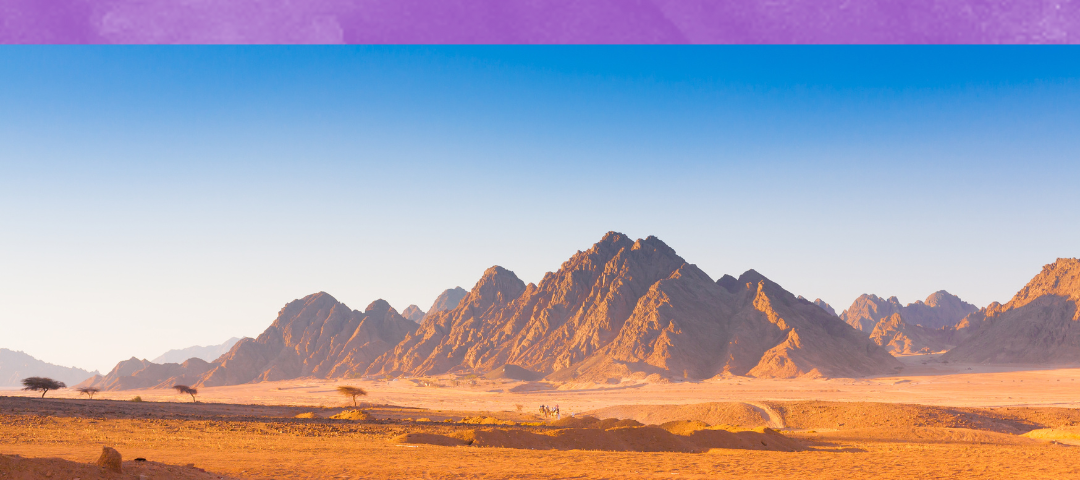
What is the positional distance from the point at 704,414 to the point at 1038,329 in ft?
425

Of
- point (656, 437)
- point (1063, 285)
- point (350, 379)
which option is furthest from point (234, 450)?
point (1063, 285)

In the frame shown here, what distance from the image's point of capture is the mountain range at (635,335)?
135875mm

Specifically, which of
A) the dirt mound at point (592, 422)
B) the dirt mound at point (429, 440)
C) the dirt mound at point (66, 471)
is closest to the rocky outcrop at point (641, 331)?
the dirt mound at point (592, 422)

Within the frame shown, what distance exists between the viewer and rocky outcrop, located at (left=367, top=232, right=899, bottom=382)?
5325 inches

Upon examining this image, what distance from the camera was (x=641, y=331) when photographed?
14712cm

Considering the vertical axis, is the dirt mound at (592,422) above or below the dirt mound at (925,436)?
above

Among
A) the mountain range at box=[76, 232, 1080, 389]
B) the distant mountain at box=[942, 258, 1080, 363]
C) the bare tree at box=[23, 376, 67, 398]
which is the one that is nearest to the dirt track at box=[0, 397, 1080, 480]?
the bare tree at box=[23, 376, 67, 398]

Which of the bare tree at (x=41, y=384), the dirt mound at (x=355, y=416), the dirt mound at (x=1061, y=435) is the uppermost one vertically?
the bare tree at (x=41, y=384)

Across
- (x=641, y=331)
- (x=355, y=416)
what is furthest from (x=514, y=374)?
(x=355, y=416)

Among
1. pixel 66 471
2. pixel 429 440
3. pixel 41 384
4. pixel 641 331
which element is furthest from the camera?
pixel 641 331

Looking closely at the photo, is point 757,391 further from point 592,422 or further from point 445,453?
point 445,453

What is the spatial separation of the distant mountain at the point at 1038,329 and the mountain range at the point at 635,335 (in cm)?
60

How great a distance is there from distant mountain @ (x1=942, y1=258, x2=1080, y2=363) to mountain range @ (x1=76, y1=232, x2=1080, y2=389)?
1.97 ft

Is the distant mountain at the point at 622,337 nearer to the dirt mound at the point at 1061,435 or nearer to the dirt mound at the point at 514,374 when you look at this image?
the dirt mound at the point at 514,374
